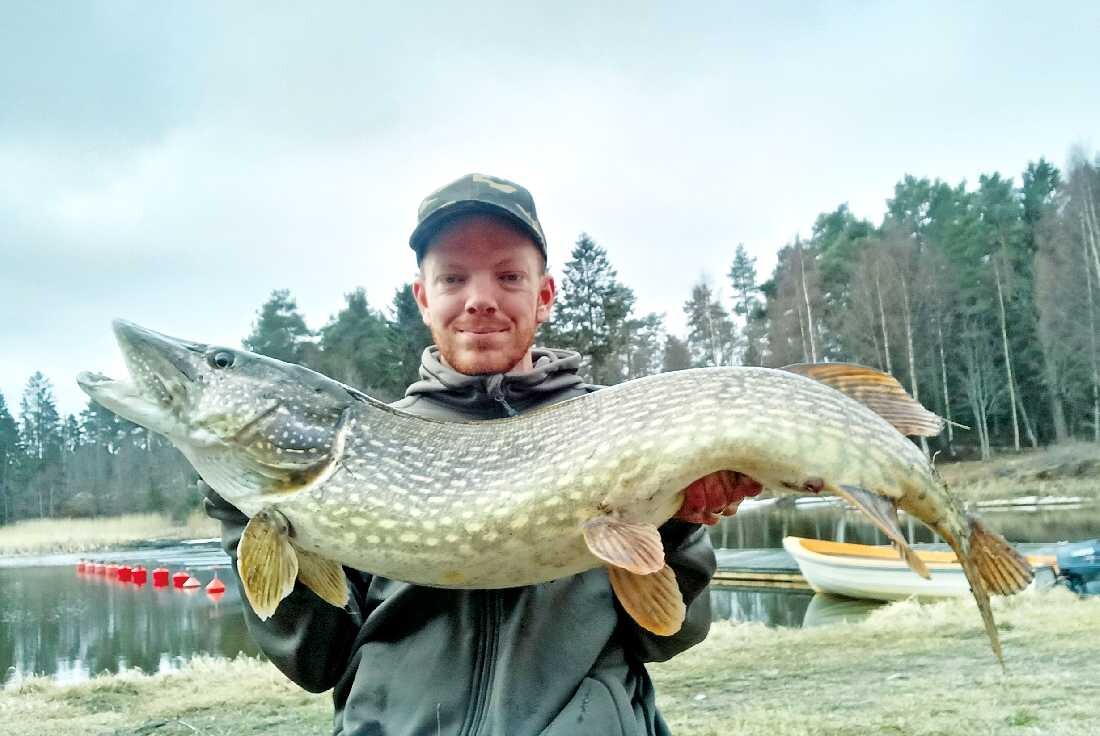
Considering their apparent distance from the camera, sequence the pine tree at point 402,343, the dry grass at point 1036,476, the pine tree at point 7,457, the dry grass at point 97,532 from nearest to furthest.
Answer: the dry grass at point 1036,476 → the pine tree at point 402,343 → the dry grass at point 97,532 → the pine tree at point 7,457

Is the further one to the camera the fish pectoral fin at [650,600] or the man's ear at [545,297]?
the man's ear at [545,297]

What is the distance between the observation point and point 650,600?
1.78 metres

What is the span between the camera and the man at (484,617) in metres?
1.81

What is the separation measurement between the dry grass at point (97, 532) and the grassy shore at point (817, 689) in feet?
63.0

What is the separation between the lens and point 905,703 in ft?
13.1

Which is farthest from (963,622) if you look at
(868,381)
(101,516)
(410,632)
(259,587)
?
(101,516)

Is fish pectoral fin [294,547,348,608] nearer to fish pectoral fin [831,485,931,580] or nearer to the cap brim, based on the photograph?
the cap brim

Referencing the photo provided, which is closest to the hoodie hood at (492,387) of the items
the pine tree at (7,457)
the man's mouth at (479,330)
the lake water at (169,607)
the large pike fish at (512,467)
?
the man's mouth at (479,330)

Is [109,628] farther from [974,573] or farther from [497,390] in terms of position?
[974,573]

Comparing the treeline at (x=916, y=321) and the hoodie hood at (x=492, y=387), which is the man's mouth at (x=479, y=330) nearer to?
the hoodie hood at (x=492, y=387)

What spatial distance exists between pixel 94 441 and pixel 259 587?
50.3 meters

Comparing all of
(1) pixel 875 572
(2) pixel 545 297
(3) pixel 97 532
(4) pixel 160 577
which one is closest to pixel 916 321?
(1) pixel 875 572

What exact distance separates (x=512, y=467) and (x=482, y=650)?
455mm

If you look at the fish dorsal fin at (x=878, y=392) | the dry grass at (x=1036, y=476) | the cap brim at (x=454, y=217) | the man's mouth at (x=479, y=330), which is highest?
the cap brim at (x=454, y=217)
